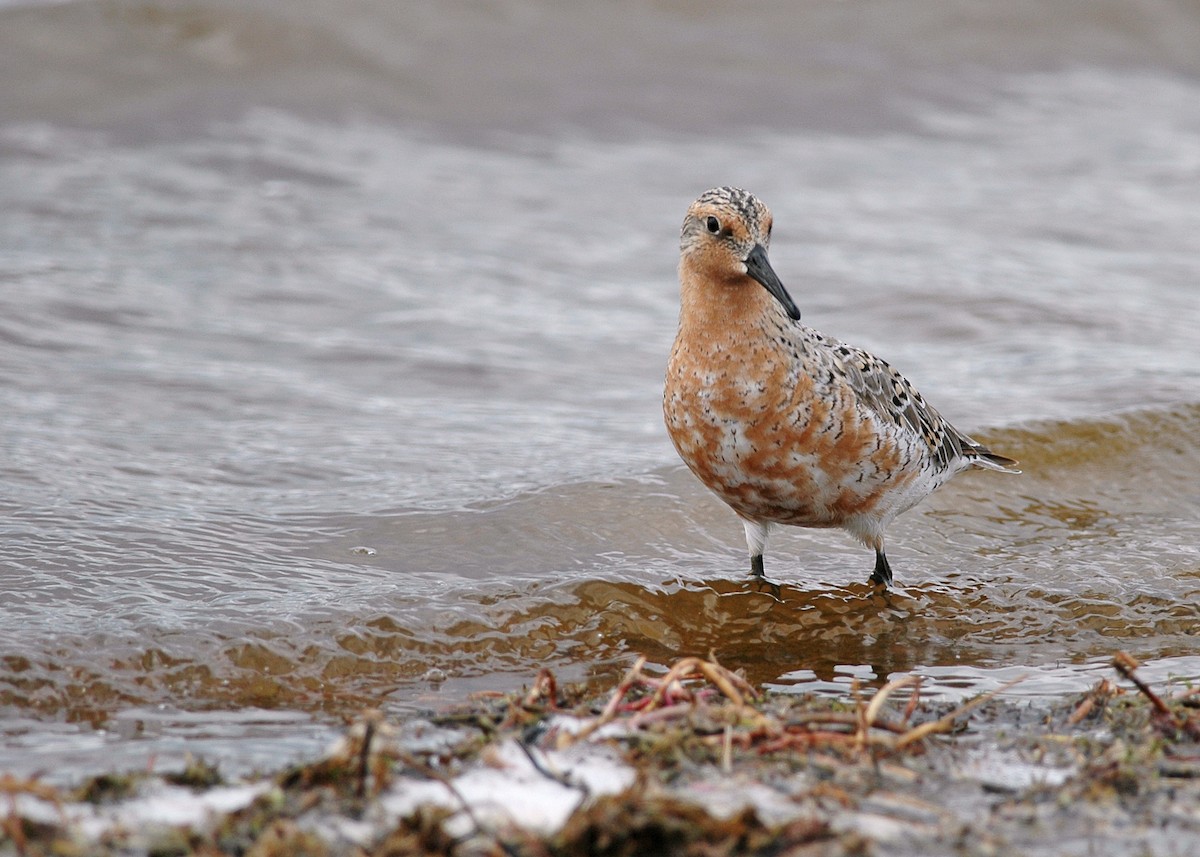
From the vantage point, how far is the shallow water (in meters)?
6.67

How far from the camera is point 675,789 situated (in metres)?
4.62

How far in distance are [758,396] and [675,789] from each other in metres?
2.58

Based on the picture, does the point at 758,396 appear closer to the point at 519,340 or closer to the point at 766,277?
the point at 766,277

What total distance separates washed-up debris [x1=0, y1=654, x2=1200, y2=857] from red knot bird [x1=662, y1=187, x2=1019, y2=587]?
1.69 metres

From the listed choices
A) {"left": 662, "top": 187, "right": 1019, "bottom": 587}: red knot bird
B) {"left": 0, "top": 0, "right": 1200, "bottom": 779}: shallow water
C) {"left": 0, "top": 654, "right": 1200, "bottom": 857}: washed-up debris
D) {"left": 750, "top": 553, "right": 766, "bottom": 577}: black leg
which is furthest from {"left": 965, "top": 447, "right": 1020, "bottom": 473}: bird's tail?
{"left": 0, "top": 654, "right": 1200, "bottom": 857}: washed-up debris

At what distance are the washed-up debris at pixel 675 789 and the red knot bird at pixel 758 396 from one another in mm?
1687

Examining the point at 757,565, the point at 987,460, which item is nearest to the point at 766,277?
the point at 757,565

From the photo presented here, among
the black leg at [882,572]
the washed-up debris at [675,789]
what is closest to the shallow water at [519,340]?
the black leg at [882,572]

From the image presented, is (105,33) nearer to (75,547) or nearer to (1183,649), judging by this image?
(75,547)

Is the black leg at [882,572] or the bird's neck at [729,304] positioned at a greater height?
the bird's neck at [729,304]

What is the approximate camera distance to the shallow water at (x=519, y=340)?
6.67 m

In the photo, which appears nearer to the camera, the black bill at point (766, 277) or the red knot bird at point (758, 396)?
the black bill at point (766, 277)

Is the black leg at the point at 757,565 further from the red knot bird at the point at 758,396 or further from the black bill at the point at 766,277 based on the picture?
the black bill at the point at 766,277

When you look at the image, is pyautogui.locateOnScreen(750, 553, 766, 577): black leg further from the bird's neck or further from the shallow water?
the bird's neck
